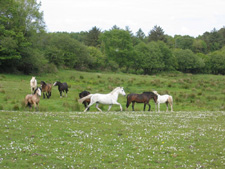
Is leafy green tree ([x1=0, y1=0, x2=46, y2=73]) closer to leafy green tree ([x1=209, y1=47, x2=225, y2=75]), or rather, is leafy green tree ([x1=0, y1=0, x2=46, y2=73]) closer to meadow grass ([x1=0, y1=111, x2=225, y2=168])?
meadow grass ([x1=0, y1=111, x2=225, y2=168])

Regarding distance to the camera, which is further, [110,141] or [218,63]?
[218,63]

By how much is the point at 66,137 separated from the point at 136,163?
448cm

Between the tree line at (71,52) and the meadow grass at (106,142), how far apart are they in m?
34.4

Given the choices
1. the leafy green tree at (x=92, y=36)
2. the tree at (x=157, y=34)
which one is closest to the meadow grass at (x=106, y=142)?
the leafy green tree at (x=92, y=36)

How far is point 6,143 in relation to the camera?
36.9ft

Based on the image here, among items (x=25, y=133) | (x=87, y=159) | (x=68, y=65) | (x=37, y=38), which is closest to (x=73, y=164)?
(x=87, y=159)

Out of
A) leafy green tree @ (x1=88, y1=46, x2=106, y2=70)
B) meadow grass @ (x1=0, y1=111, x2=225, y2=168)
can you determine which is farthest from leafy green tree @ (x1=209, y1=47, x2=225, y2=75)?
meadow grass @ (x1=0, y1=111, x2=225, y2=168)

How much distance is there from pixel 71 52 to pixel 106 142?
60322mm

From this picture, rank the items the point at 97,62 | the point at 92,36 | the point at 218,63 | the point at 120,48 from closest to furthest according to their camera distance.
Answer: the point at 97,62
the point at 120,48
the point at 218,63
the point at 92,36

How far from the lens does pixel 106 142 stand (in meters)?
12.4

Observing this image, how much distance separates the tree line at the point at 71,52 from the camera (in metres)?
48.7

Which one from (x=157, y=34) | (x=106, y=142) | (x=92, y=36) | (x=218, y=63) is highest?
(x=157, y=34)

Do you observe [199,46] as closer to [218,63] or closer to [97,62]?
[218,63]

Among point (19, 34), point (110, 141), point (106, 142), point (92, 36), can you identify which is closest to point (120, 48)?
point (92, 36)
